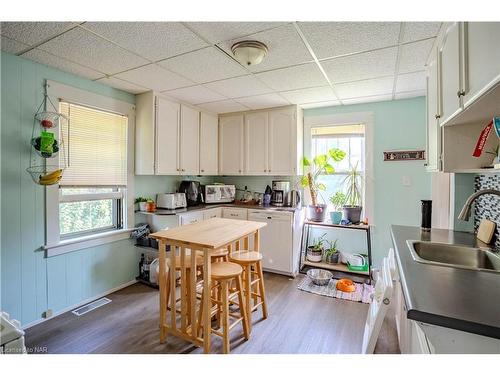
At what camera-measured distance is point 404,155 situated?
3.25 metres

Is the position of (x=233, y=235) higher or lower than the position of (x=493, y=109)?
lower

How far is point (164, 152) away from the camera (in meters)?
3.12

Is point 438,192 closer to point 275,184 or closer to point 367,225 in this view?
point 367,225

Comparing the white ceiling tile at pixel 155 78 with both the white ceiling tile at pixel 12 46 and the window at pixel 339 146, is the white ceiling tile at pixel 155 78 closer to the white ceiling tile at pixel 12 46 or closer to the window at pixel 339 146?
the white ceiling tile at pixel 12 46

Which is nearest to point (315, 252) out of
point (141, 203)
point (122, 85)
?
point (141, 203)

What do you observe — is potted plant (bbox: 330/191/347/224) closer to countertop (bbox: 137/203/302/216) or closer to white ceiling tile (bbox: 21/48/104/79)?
countertop (bbox: 137/203/302/216)

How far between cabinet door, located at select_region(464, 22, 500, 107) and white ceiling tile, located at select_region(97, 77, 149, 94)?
108 inches

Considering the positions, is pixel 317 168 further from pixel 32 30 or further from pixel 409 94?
pixel 32 30

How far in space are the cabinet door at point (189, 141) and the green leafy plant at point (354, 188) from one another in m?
2.14

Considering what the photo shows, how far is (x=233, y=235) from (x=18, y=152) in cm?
191

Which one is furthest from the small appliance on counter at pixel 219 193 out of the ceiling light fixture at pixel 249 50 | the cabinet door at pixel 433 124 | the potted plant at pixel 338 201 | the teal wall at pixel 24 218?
the cabinet door at pixel 433 124

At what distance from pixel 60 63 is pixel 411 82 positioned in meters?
3.34
